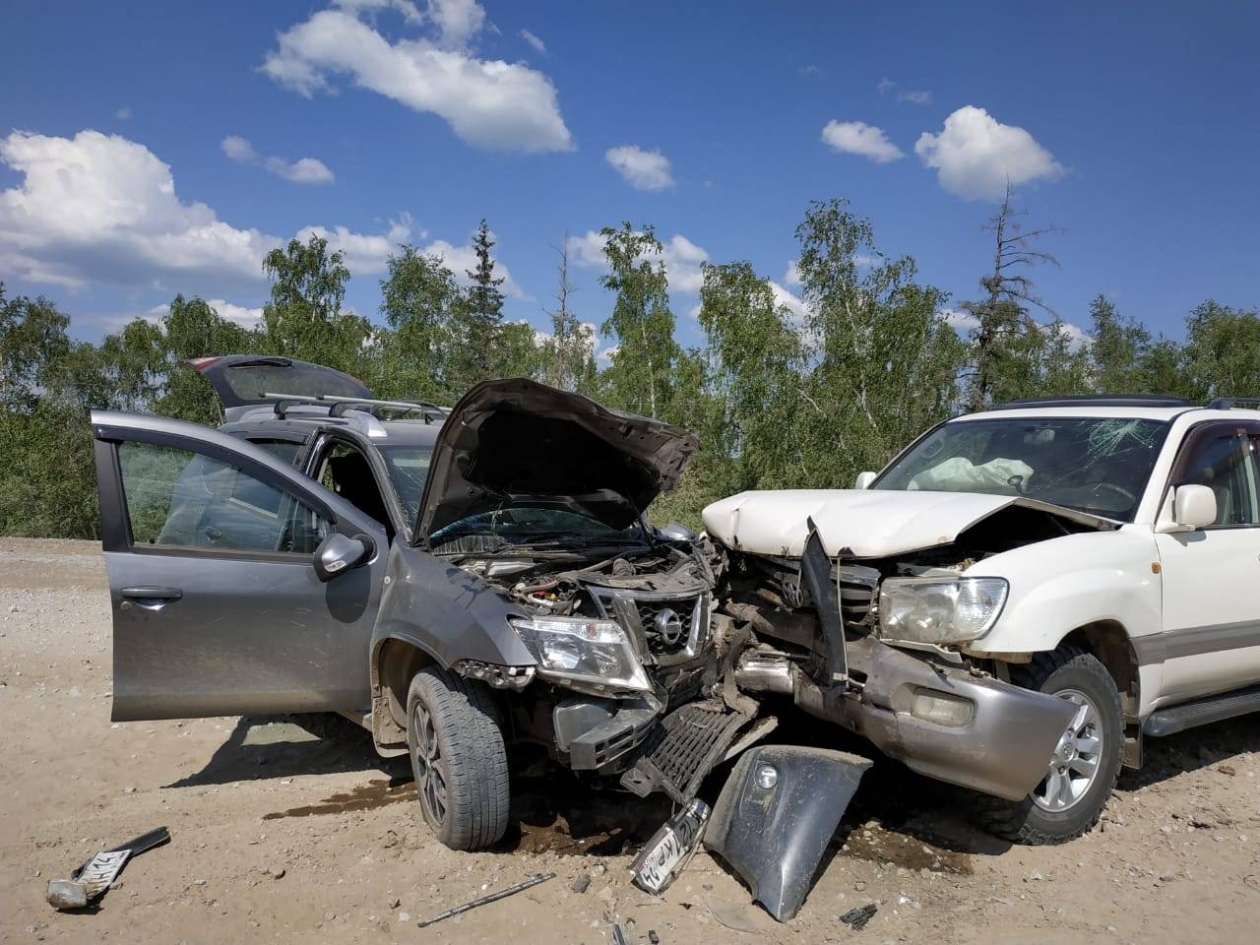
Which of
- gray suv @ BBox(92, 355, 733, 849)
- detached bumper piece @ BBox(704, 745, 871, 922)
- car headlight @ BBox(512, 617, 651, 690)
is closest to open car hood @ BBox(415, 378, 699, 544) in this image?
gray suv @ BBox(92, 355, 733, 849)

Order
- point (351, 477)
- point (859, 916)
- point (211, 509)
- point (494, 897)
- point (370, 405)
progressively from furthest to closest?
point (370, 405)
point (351, 477)
point (211, 509)
point (494, 897)
point (859, 916)

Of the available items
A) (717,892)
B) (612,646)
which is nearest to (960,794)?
(717,892)

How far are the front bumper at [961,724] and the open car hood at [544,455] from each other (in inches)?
63.2

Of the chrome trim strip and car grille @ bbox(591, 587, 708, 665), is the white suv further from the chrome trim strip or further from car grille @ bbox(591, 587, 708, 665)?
car grille @ bbox(591, 587, 708, 665)

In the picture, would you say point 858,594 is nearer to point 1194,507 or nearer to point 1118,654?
point 1118,654

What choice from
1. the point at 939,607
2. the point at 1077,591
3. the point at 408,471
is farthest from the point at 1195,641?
the point at 408,471

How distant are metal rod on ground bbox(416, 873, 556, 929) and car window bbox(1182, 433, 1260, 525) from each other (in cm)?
384

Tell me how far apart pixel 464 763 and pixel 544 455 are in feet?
5.45

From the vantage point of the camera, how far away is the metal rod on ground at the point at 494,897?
3.16 meters

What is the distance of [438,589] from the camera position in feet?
12.0

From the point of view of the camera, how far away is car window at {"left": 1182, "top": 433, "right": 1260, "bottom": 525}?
176 inches

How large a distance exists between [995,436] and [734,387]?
12.0 meters

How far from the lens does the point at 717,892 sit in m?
3.36

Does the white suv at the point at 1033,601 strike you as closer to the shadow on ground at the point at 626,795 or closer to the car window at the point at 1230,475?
the car window at the point at 1230,475
